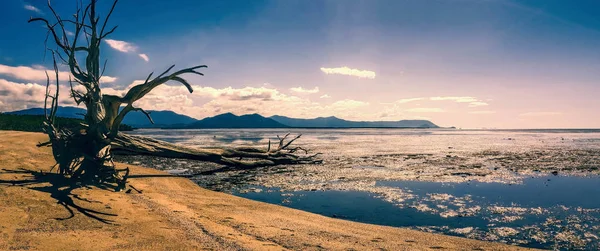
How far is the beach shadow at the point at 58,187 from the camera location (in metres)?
7.36

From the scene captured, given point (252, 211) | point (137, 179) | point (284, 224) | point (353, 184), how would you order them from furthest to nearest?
point (353, 184), point (137, 179), point (252, 211), point (284, 224)

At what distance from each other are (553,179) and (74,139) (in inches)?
863

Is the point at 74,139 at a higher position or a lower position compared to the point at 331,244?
higher

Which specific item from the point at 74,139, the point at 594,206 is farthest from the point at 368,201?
the point at 74,139

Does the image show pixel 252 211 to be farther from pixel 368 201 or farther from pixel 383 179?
pixel 383 179

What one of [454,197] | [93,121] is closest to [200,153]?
[93,121]

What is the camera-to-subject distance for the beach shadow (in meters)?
7.36

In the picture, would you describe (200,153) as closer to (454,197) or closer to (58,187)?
(58,187)

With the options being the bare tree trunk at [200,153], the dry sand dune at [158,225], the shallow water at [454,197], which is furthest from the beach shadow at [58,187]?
the shallow water at [454,197]

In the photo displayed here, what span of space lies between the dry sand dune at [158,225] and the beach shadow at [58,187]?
0.02 meters

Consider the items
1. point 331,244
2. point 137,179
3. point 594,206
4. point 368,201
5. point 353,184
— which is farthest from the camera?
point 353,184

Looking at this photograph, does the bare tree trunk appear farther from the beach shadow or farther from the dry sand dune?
the dry sand dune

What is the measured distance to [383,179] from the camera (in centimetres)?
1614

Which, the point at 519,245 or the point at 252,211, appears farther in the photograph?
the point at 252,211
